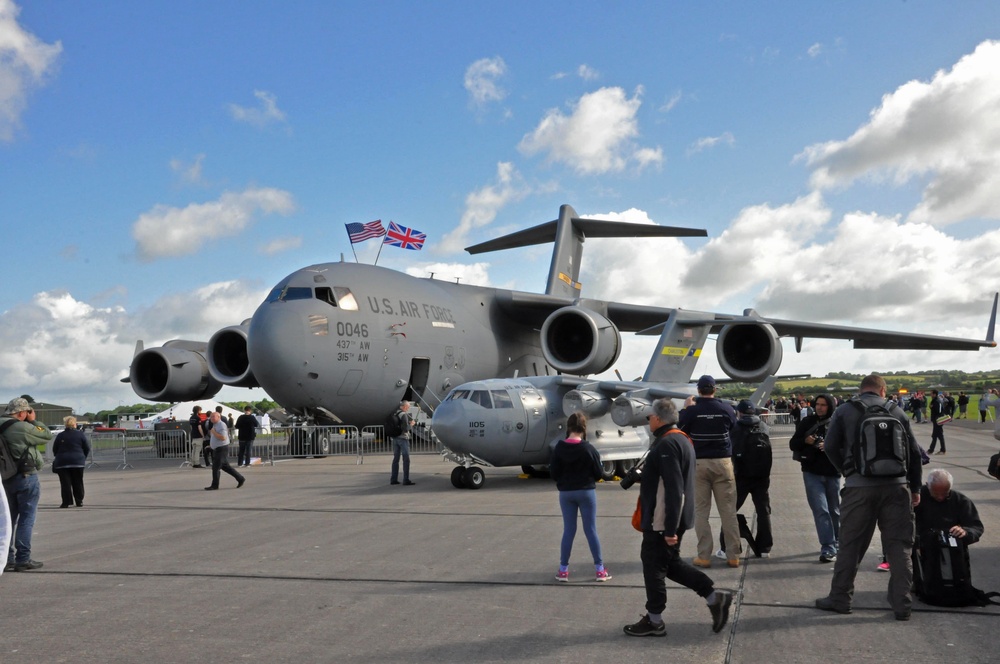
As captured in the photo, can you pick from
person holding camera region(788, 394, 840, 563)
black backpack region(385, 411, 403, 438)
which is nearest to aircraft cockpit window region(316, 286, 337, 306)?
black backpack region(385, 411, 403, 438)

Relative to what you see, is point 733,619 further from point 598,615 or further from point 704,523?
point 704,523

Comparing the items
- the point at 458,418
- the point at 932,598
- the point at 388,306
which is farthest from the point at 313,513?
the point at 388,306

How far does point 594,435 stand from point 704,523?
25.1 ft

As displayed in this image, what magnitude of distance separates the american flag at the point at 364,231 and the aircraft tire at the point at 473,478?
12332 mm

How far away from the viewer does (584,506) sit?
6.80 m

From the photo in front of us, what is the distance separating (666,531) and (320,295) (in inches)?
602

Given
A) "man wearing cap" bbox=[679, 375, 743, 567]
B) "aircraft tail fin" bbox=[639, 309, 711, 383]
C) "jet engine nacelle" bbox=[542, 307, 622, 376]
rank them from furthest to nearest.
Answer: "jet engine nacelle" bbox=[542, 307, 622, 376], "aircraft tail fin" bbox=[639, 309, 711, 383], "man wearing cap" bbox=[679, 375, 743, 567]

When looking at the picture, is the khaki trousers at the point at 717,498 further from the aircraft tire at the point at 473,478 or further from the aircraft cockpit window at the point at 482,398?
the aircraft tire at the point at 473,478

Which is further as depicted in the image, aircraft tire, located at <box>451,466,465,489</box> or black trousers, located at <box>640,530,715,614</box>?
aircraft tire, located at <box>451,466,465,489</box>

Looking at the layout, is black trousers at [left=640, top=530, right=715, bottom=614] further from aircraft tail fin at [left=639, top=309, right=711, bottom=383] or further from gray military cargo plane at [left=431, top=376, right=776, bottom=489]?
aircraft tail fin at [left=639, top=309, right=711, bottom=383]

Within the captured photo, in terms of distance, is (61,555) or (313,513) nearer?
(61,555)

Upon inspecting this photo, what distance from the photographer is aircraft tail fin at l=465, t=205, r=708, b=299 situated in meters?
27.8

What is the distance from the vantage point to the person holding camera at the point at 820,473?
7.55m

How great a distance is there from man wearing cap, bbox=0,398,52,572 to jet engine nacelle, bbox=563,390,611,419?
8790 millimetres
